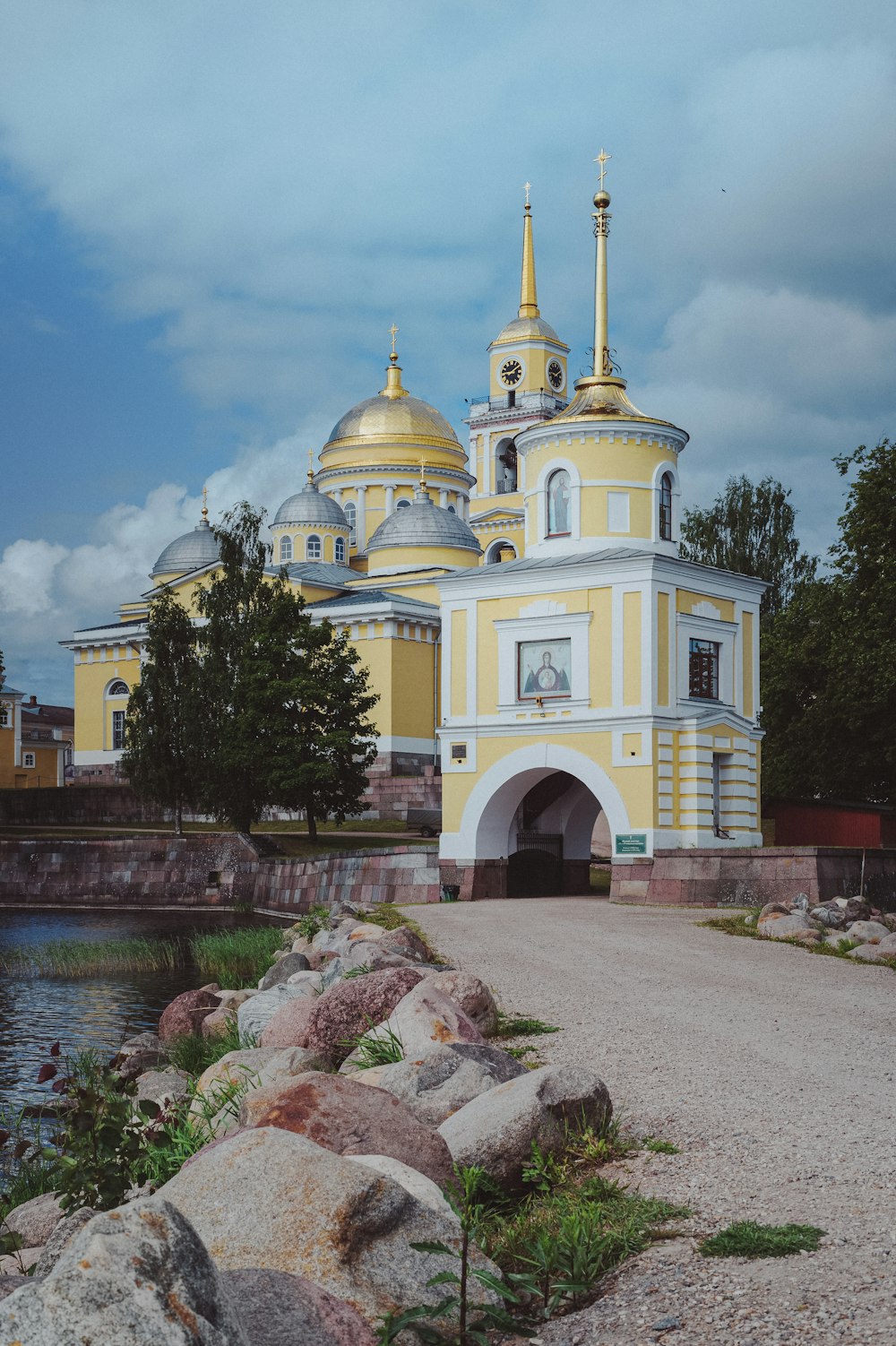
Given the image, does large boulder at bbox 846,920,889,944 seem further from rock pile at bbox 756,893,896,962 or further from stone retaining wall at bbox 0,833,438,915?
stone retaining wall at bbox 0,833,438,915

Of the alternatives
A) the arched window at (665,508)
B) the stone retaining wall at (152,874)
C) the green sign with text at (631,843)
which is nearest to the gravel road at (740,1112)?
the green sign with text at (631,843)

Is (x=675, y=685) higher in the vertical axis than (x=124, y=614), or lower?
lower

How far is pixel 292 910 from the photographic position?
1543 inches

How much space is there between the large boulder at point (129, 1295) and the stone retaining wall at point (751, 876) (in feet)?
75.2

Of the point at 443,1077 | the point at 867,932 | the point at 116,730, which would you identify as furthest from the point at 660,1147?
the point at 116,730

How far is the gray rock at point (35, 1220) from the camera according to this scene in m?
8.41

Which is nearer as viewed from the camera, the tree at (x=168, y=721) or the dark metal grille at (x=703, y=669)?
the dark metal grille at (x=703, y=669)

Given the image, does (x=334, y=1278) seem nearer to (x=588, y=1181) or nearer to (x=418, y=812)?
(x=588, y=1181)

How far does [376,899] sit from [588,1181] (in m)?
26.5

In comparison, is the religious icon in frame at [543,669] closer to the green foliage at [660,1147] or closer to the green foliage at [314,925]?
the green foliage at [314,925]

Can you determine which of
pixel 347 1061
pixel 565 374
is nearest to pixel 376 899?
pixel 347 1061

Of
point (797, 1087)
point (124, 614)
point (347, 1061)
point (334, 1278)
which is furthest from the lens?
point (124, 614)

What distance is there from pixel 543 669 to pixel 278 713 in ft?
45.3

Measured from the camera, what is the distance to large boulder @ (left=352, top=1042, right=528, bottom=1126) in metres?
8.48
